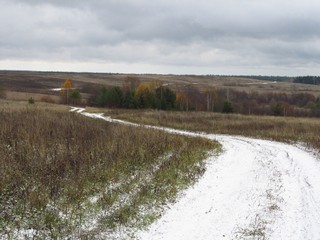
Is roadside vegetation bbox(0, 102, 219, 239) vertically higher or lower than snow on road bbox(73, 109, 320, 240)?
higher

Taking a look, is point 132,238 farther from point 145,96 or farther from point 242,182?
point 145,96

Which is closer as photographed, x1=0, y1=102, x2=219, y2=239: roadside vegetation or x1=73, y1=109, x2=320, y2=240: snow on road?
x1=0, y1=102, x2=219, y2=239: roadside vegetation

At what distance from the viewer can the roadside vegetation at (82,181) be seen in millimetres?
7832

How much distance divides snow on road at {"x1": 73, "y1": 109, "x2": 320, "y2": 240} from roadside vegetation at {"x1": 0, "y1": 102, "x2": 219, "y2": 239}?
1.99ft

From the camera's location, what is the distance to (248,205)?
10.1m

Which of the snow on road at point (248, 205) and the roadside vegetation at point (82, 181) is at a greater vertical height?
the roadside vegetation at point (82, 181)

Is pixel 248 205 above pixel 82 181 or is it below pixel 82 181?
below

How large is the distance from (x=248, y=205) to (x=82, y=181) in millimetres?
4661

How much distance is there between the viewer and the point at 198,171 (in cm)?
1384

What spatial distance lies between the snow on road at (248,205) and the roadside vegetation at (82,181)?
0.61 metres

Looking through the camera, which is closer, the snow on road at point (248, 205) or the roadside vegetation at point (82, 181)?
the roadside vegetation at point (82, 181)

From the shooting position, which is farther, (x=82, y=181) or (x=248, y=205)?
(x=82, y=181)

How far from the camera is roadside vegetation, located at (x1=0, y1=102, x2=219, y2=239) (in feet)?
25.7

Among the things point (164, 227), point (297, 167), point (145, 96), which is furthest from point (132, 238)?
point (145, 96)
